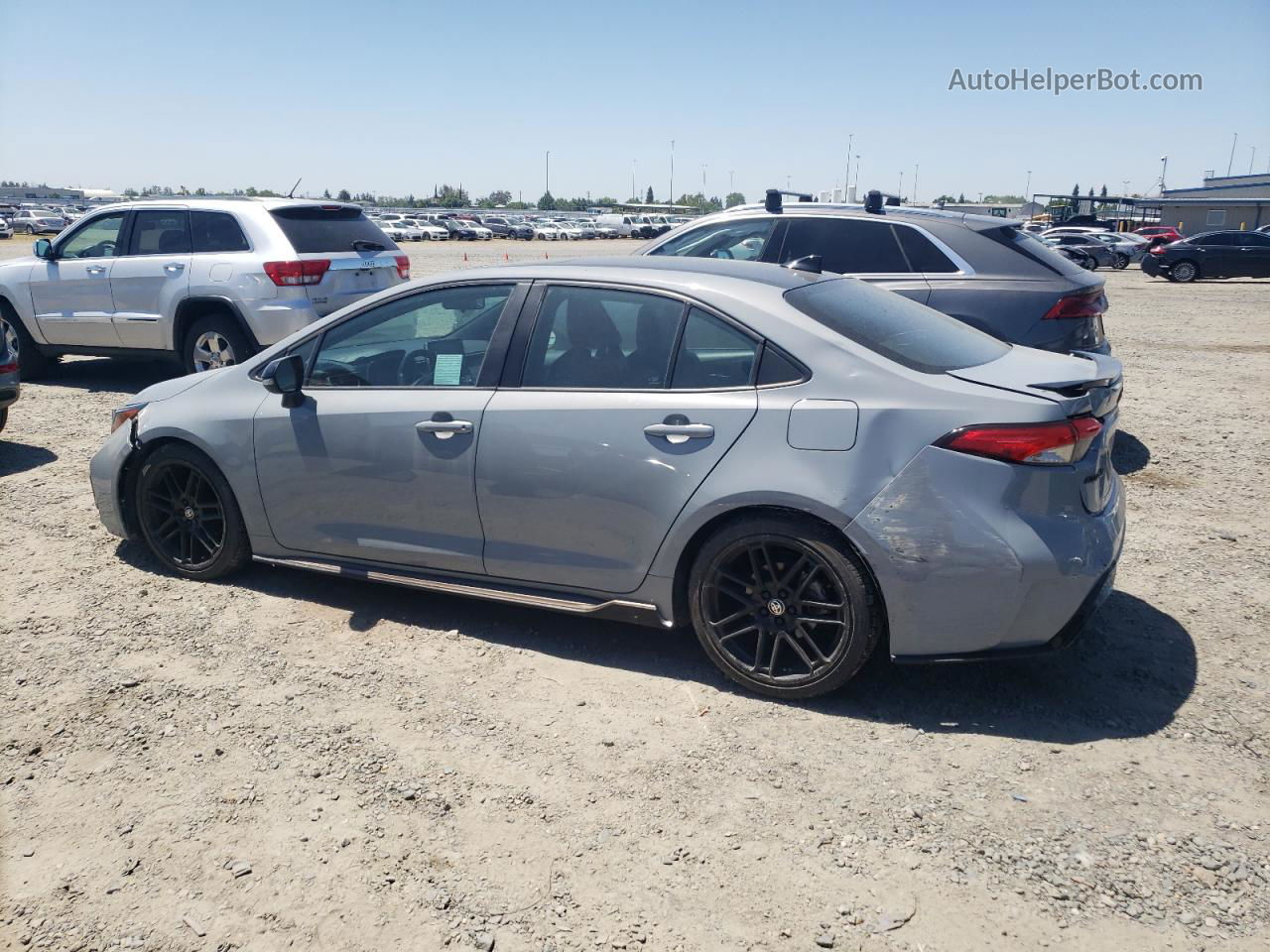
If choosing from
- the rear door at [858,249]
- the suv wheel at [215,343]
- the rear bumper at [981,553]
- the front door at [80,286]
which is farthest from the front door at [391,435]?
the front door at [80,286]

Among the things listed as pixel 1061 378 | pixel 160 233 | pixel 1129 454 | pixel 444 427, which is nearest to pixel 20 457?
pixel 160 233

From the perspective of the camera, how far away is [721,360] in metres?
3.85

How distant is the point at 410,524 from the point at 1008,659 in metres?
2.50

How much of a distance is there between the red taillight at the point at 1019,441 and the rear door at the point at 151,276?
8.02 m

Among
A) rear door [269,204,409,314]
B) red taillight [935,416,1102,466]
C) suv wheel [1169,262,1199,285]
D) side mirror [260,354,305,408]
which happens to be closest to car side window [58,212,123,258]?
rear door [269,204,409,314]

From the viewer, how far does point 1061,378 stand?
147 inches

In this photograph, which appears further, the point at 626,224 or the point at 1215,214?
the point at 626,224

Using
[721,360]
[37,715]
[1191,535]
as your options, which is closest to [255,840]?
[37,715]

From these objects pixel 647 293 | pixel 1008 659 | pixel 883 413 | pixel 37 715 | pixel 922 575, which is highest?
pixel 647 293

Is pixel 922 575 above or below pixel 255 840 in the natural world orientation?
above

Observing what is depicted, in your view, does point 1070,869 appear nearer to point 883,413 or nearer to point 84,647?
point 883,413

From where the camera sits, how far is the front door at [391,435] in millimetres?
4281

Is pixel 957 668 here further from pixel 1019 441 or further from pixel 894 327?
pixel 894 327

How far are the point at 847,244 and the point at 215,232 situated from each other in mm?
5851
